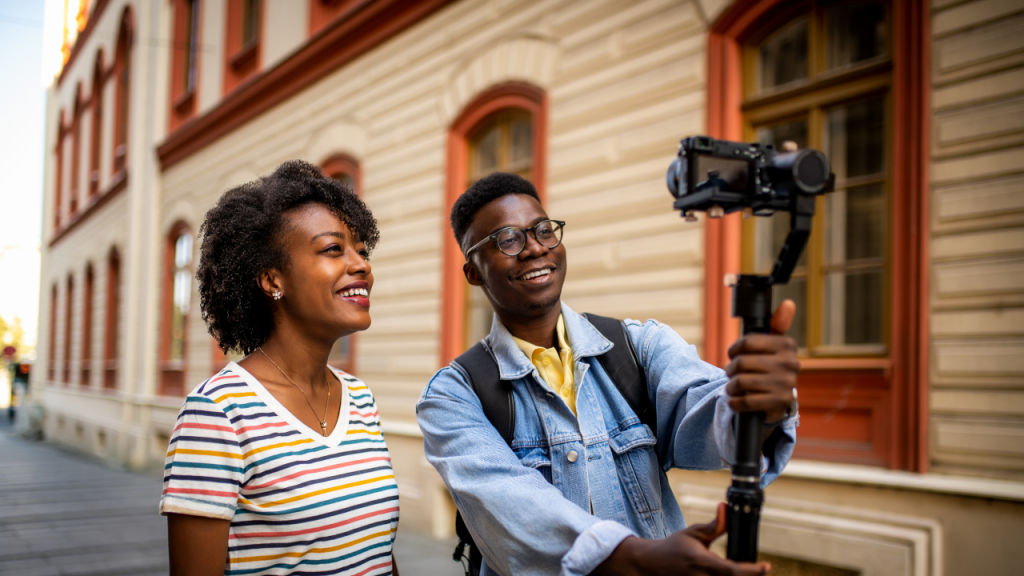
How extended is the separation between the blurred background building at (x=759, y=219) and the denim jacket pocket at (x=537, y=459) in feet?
9.26

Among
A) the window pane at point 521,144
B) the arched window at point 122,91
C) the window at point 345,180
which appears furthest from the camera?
the arched window at point 122,91

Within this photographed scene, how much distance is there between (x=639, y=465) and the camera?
6.28ft

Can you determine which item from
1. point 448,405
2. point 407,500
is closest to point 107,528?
point 407,500

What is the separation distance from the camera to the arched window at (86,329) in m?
17.9

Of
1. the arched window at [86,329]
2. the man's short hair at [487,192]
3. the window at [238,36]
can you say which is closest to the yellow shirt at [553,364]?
the man's short hair at [487,192]

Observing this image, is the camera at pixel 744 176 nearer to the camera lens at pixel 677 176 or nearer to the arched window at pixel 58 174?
the camera lens at pixel 677 176

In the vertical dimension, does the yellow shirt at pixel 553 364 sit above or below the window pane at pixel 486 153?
below

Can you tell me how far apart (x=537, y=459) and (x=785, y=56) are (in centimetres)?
389

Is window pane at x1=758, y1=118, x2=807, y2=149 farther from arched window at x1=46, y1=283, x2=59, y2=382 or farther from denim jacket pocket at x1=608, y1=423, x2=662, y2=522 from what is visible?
arched window at x1=46, y1=283, x2=59, y2=382

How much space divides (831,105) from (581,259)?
2.07 meters

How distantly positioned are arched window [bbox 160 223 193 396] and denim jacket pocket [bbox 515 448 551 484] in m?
11.9

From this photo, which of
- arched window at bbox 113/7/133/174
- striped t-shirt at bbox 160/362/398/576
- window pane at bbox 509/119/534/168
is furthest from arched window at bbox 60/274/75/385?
striped t-shirt at bbox 160/362/398/576

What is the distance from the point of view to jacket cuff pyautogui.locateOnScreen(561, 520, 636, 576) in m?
1.57

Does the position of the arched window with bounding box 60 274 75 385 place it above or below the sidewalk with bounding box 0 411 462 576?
above
